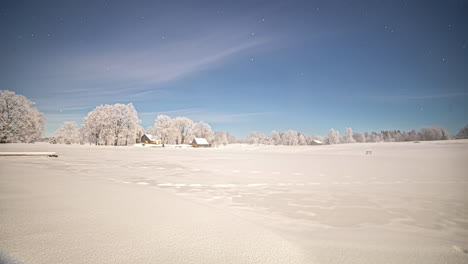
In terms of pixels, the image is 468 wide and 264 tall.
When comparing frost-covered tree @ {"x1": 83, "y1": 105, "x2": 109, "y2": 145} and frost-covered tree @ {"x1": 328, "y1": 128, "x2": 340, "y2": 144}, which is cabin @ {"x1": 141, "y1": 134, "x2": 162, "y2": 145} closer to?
frost-covered tree @ {"x1": 83, "y1": 105, "x2": 109, "y2": 145}

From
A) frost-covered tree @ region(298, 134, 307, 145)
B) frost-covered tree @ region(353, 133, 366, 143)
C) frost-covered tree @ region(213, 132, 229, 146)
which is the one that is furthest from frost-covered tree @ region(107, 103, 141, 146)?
frost-covered tree @ region(353, 133, 366, 143)

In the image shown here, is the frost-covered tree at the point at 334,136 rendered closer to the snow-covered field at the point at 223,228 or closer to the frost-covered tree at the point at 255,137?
the frost-covered tree at the point at 255,137

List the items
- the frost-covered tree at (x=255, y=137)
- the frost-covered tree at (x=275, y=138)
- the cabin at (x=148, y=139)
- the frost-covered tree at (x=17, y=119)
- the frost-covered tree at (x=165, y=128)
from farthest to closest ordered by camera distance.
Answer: the frost-covered tree at (x=255, y=137), the frost-covered tree at (x=275, y=138), the cabin at (x=148, y=139), the frost-covered tree at (x=165, y=128), the frost-covered tree at (x=17, y=119)

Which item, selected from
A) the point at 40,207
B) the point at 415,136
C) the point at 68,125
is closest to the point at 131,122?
the point at 68,125

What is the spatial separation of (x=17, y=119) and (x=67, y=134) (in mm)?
37010

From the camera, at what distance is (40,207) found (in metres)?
3.79

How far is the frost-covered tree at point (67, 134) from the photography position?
231 feet

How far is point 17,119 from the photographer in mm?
37875

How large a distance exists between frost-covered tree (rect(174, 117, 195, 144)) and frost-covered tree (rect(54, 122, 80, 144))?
104 feet

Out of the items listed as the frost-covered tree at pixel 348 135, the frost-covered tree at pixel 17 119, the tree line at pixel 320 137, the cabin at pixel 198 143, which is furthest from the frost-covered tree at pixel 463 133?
the frost-covered tree at pixel 17 119

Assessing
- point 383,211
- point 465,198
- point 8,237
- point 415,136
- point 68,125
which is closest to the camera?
point 8,237

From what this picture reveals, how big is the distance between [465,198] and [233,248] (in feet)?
22.9

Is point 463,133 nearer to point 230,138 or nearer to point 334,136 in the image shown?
point 334,136

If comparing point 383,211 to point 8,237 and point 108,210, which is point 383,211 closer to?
point 108,210
